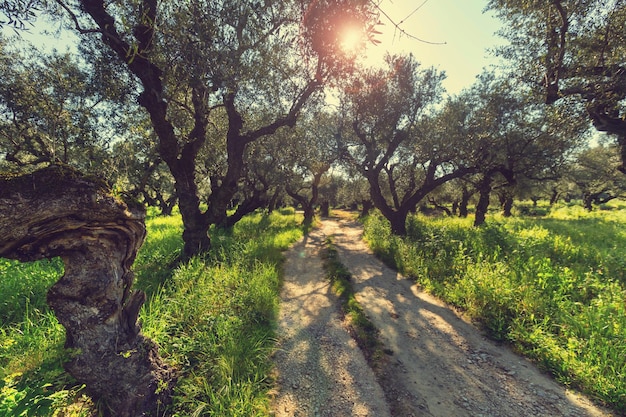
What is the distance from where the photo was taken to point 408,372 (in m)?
5.23

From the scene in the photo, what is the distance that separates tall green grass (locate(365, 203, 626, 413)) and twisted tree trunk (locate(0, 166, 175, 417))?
7.85m

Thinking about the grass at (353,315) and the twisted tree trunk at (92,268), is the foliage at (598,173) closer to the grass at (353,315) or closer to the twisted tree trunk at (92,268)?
the grass at (353,315)

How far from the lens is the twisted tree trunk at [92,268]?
2.79 meters

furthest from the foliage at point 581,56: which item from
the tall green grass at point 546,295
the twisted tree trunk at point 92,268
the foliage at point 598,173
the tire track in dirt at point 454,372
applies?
the foliage at point 598,173

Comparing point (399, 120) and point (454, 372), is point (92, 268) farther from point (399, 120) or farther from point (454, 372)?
point (399, 120)

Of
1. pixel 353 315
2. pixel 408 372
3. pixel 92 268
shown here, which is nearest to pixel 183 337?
pixel 92 268

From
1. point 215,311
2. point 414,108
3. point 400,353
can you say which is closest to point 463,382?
point 400,353

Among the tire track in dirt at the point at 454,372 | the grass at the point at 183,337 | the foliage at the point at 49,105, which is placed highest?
the foliage at the point at 49,105

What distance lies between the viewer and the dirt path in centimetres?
437

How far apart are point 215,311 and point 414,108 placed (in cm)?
1712

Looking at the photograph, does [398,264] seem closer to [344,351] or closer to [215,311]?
[344,351]

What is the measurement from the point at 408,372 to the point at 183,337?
16.1 feet

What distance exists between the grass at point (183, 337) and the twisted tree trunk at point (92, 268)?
1.36 ft

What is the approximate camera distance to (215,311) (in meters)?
6.50
